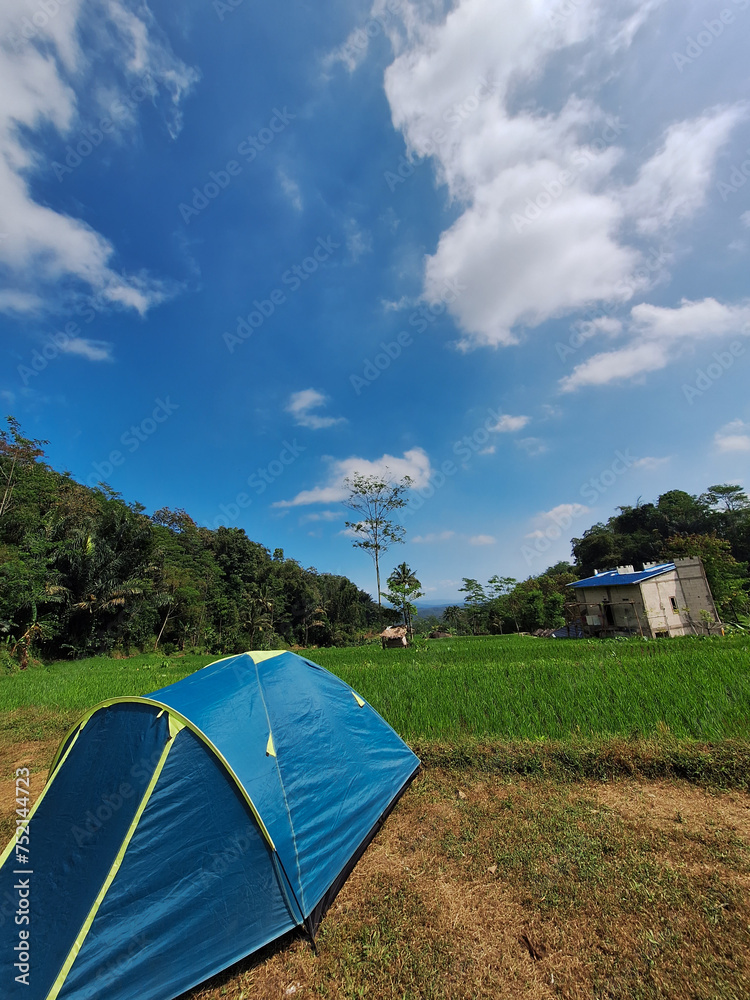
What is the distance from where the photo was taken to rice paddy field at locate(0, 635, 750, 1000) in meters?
2.34

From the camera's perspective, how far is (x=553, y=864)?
3160 millimetres

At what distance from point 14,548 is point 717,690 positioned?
1235 inches

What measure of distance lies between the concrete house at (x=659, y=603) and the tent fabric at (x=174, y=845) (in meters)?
26.3

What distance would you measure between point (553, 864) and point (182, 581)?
1383 inches

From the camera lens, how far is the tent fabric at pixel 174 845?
2371mm

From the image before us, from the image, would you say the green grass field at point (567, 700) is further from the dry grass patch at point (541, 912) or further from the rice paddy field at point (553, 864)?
the dry grass patch at point (541, 912)

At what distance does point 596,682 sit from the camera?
23.1 feet

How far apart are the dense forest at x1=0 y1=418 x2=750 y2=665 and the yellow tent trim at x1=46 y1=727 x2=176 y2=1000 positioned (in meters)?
24.5

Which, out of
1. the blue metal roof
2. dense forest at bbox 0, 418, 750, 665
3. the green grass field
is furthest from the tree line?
the blue metal roof

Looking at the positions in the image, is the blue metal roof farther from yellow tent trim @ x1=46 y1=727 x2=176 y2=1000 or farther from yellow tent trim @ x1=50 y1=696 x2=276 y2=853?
yellow tent trim @ x1=46 y1=727 x2=176 y2=1000

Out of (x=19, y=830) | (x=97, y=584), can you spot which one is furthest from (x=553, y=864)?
(x=97, y=584)

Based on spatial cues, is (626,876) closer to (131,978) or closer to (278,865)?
(278,865)

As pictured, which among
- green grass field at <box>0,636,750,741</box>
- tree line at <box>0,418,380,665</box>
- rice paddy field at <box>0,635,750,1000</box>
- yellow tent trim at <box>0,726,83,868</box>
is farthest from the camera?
tree line at <box>0,418,380,665</box>

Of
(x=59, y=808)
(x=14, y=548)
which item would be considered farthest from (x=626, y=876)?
(x=14, y=548)
